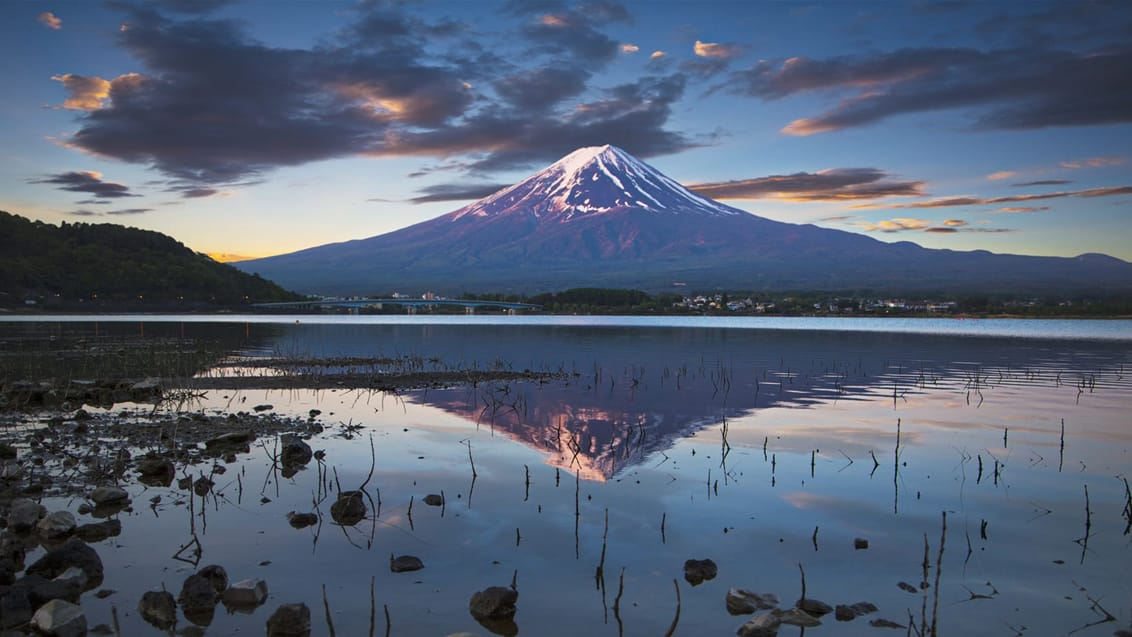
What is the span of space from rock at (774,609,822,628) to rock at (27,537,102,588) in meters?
6.36

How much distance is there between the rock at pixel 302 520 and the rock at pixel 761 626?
537cm

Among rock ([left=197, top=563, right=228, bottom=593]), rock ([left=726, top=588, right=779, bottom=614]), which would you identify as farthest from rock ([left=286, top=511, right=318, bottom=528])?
rock ([left=726, top=588, right=779, bottom=614])

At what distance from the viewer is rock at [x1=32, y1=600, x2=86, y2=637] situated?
632 cm

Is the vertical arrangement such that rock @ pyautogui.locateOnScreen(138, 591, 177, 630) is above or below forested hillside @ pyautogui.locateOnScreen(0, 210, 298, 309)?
below

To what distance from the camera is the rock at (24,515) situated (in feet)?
29.1

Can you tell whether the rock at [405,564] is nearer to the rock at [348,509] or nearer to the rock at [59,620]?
the rock at [348,509]

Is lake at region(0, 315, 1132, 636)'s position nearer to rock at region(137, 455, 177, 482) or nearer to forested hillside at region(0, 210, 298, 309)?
rock at region(137, 455, 177, 482)

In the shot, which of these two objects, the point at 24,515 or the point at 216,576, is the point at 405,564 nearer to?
the point at 216,576

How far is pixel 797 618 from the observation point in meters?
6.98

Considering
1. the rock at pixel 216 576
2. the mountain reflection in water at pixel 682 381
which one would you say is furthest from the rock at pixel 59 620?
the mountain reflection in water at pixel 682 381

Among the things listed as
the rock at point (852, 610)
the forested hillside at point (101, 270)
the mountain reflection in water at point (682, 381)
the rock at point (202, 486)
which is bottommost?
the mountain reflection in water at point (682, 381)

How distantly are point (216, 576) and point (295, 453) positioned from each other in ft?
19.1

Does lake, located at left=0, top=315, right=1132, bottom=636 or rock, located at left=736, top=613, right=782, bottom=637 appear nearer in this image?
rock, located at left=736, top=613, right=782, bottom=637

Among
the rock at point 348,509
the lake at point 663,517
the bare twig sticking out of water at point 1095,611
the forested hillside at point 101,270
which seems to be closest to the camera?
the bare twig sticking out of water at point 1095,611
